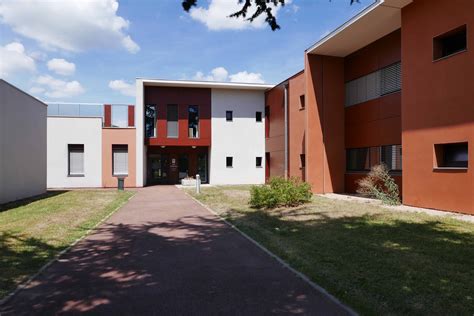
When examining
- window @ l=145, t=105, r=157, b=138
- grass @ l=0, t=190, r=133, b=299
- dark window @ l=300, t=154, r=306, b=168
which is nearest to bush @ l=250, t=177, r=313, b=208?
grass @ l=0, t=190, r=133, b=299

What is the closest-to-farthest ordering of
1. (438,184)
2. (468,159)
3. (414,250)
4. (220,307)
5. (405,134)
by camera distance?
(220,307)
(414,250)
(468,159)
(438,184)
(405,134)

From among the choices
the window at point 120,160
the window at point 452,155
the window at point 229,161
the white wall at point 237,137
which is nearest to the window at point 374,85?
the window at point 452,155

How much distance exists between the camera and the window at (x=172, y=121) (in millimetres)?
27422

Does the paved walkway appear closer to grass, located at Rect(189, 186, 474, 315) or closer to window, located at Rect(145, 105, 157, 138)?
grass, located at Rect(189, 186, 474, 315)

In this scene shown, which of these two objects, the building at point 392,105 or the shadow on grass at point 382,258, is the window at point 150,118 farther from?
the shadow on grass at point 382,258

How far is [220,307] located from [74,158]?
79.7 feet

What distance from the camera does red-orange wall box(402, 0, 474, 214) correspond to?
1087cm

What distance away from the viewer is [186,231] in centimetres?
915

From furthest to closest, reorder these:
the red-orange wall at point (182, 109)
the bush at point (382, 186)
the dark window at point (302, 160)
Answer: the red-orange wall at point (182, 109)
the dark window at point (302, 160)
the bush at point (382, 186)

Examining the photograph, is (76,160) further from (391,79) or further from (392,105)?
(391,79)

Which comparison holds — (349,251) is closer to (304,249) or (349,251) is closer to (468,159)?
Answer: (304,249)

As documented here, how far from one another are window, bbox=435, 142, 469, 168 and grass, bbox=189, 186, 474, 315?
2.09 meters

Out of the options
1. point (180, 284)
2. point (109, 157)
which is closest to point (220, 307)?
point (180, 284)

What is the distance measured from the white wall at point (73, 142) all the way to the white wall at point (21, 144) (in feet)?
19.3
